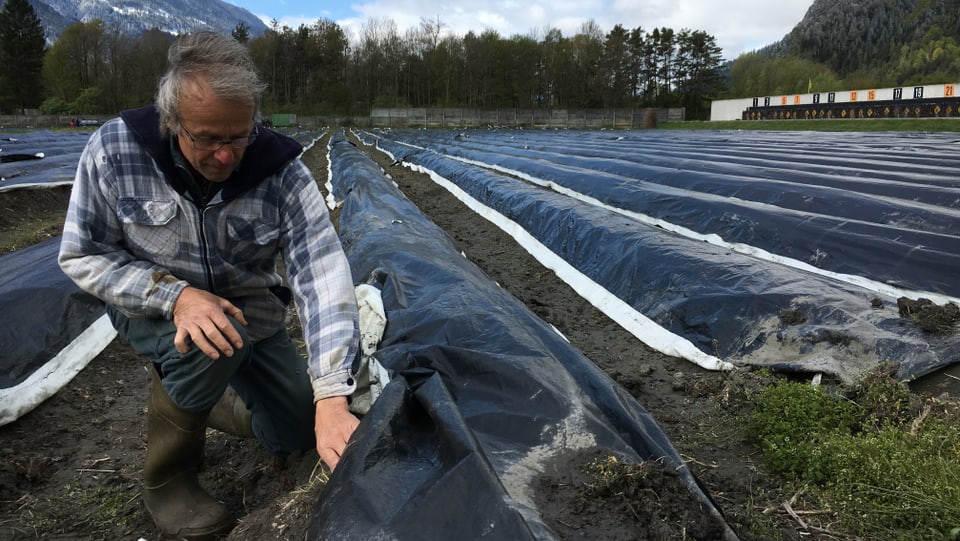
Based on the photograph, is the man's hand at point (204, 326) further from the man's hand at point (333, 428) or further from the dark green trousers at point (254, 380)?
the man's hand at point (333, 428)

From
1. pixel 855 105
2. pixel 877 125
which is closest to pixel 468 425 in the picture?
pixel 877 125

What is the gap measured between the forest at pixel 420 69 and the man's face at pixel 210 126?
152 ft

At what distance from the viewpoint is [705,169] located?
7.98m

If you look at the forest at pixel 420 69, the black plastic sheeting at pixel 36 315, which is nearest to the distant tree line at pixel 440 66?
the forest at pixel 420 69

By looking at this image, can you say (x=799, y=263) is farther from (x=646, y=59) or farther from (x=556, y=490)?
(x=646, y=59)

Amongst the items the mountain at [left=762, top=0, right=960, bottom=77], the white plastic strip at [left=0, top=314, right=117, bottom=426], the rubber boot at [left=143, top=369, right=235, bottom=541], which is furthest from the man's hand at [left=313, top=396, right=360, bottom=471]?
the mountain at [left=762, top=0, right=960, bottom=77]

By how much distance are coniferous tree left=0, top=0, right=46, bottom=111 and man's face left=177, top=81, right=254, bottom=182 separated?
51230 mm

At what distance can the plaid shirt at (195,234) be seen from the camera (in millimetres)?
1717

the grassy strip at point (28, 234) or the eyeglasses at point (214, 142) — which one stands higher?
the eyeglasses at point (214, 142)

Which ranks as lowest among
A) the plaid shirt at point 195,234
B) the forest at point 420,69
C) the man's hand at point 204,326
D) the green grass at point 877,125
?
the man's hand at point 204,326

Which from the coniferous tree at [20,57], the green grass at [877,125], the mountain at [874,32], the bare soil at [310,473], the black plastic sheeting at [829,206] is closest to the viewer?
the bare soil at [310,473]

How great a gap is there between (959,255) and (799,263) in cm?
92

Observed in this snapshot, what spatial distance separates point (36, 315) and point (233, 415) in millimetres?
1813

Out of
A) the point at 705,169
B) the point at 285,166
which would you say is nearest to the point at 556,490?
the point at 285,166
